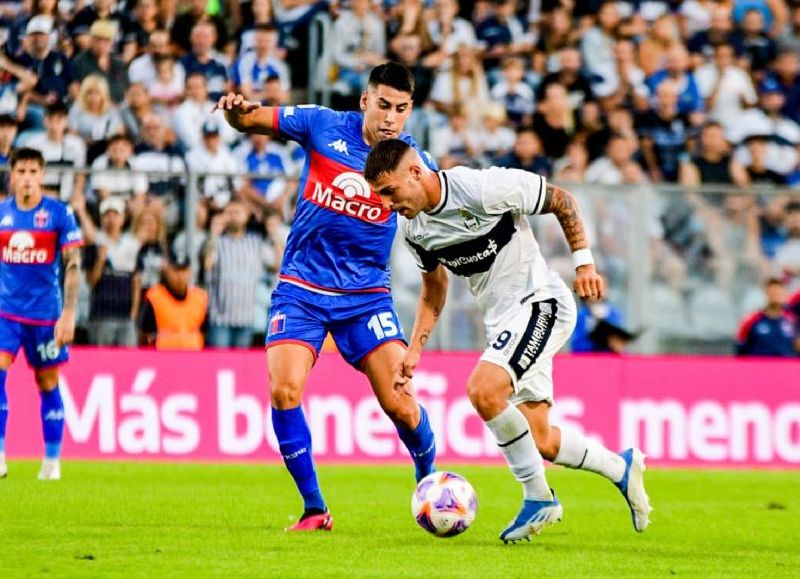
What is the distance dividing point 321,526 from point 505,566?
1853 millimetres

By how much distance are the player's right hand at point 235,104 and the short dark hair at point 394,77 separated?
71 centimetres

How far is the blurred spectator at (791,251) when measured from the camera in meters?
16.5

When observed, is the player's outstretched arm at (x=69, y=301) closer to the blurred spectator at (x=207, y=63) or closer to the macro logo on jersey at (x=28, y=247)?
the macro logo on jersey at (x=28, y=247)

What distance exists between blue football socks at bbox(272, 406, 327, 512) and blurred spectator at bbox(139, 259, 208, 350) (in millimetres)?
7089

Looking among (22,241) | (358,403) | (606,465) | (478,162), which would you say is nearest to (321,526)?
(606,465)

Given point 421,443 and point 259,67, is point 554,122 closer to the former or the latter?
point 259,67

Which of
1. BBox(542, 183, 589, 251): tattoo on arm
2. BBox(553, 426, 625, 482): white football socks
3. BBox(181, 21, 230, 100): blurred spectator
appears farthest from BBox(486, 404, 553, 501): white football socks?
BBox(181, 21, 230, 100): blurred spectator

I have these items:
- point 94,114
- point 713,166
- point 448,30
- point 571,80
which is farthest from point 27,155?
point 713,166

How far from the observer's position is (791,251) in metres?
16.5

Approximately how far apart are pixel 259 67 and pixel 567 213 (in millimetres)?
10957

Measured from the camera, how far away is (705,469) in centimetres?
1588

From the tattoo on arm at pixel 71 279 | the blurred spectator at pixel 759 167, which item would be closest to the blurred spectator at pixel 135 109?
the tattoo on arm at pixel 71 279

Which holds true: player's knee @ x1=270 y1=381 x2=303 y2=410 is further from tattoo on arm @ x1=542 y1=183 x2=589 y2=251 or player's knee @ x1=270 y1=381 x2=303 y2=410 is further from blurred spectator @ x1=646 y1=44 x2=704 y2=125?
blurred spectator @ x1=646 y1=44 x2=704 y2=125

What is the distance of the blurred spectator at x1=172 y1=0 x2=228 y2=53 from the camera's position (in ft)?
62.1
